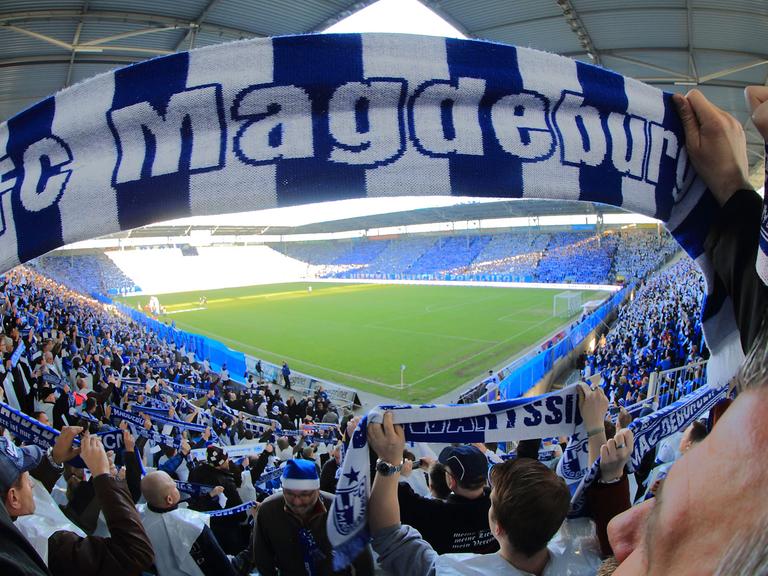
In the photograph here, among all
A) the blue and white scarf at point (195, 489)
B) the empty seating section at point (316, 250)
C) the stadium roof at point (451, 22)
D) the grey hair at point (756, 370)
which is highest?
the stadium roof at point (451, 22)

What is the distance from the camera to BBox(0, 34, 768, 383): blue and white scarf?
894 millimetres

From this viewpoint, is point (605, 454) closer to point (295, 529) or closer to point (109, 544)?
point (295, 529)

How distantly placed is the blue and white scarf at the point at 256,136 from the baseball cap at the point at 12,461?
3.43 feet

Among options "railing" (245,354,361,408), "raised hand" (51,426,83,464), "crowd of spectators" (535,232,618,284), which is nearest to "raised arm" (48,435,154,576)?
"raised hand" (51,426,83,464)

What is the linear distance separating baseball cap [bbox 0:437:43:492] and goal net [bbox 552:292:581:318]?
23457mm

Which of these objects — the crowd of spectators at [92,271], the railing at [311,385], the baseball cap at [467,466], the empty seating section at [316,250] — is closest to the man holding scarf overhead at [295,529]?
the baseball cap at [467,466]

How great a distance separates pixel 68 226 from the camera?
0.90m

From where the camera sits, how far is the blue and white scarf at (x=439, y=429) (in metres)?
1.41

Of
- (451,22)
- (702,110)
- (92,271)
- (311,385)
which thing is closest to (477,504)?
(702,110)

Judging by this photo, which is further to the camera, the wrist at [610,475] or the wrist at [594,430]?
the wrist at [594,430]

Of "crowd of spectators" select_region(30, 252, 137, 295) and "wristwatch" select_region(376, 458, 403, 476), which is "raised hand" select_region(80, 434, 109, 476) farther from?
"crowd of spectators" select_region(30, 252, 137, 295)

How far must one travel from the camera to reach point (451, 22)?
8.85 meters

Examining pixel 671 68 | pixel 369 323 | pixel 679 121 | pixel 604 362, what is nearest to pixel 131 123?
pixel 679 121

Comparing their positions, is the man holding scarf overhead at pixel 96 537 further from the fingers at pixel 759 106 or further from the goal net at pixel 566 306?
the goal net at pixel 566 306
